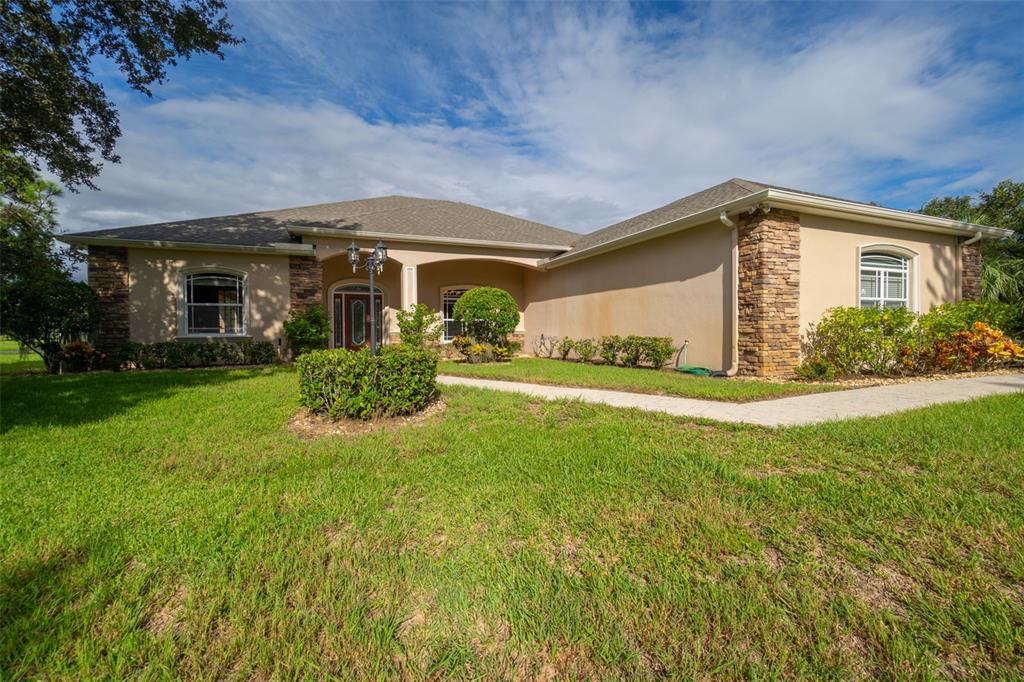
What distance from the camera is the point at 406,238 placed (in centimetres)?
1200

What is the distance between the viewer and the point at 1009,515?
7.57 feet

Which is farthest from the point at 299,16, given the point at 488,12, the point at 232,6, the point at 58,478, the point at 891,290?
the point at 891,290

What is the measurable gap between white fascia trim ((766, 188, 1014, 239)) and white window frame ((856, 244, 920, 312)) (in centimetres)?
51

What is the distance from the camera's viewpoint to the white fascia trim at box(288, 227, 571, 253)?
36.3ft

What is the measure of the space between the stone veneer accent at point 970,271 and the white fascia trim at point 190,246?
1579 cm

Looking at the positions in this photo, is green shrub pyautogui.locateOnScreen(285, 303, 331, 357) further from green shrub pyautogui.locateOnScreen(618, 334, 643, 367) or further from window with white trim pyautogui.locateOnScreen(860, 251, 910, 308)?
window with white trim pyautogui.locateOnScreen(860, 251, 910, 308)

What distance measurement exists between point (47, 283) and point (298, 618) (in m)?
12.4

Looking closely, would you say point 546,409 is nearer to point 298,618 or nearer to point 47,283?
point 298,618

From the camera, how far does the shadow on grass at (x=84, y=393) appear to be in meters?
5.09

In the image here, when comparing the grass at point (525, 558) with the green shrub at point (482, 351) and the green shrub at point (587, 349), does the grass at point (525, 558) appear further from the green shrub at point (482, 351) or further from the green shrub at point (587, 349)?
the green shrub at point (587, 349)

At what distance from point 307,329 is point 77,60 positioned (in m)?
6.21

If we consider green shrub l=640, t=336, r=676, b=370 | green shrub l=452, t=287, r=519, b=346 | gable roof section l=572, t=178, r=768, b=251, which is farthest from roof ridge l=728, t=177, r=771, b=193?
green shrub l=452, t=287, r=519, b=346

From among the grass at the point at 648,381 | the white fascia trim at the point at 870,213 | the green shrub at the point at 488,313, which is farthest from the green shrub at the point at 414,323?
the white fascia trim at the point at 870,213

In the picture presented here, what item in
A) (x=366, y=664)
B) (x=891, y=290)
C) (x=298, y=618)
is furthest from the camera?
(x=891, y=290)
